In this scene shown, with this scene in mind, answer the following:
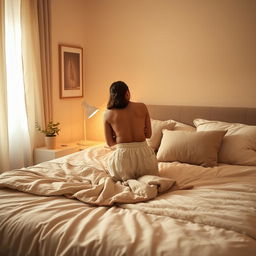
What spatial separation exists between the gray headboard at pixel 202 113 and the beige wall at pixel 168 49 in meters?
0.15

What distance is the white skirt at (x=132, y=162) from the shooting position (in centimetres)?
233

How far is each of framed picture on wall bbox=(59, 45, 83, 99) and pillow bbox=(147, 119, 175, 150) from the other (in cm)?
141

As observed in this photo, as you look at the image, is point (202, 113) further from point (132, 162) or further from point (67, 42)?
point (67, 42)

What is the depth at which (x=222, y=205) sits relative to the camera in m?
1.77

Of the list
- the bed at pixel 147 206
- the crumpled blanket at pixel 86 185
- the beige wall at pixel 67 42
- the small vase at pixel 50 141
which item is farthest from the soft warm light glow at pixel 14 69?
the crumpled blanket at pixel 86 185

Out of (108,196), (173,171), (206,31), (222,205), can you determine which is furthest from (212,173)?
(206,31)

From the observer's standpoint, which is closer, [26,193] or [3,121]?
[26,193]

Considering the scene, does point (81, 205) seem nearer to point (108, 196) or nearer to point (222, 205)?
point (108, 196)

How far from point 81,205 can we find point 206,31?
2614mm

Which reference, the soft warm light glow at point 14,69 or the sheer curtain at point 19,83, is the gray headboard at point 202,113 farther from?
the soft warm light glow at point 14,69

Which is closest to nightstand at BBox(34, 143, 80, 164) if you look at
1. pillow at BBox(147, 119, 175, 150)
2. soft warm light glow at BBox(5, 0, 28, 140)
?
soft warm light glow at BBox(5, 0, 28, 140)

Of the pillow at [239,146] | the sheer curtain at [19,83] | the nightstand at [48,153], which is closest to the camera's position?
the pillow at [239,146]

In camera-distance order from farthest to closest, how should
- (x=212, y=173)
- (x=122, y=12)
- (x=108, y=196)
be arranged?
1. (x=122, y=12)
2. (x=212, y=173)
3. (x=108, y=196)

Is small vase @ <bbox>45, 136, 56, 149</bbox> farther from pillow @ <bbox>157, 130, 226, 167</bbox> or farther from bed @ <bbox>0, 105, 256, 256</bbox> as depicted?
pillow @ <bbox>157, 130, 226, 167</bbox>
